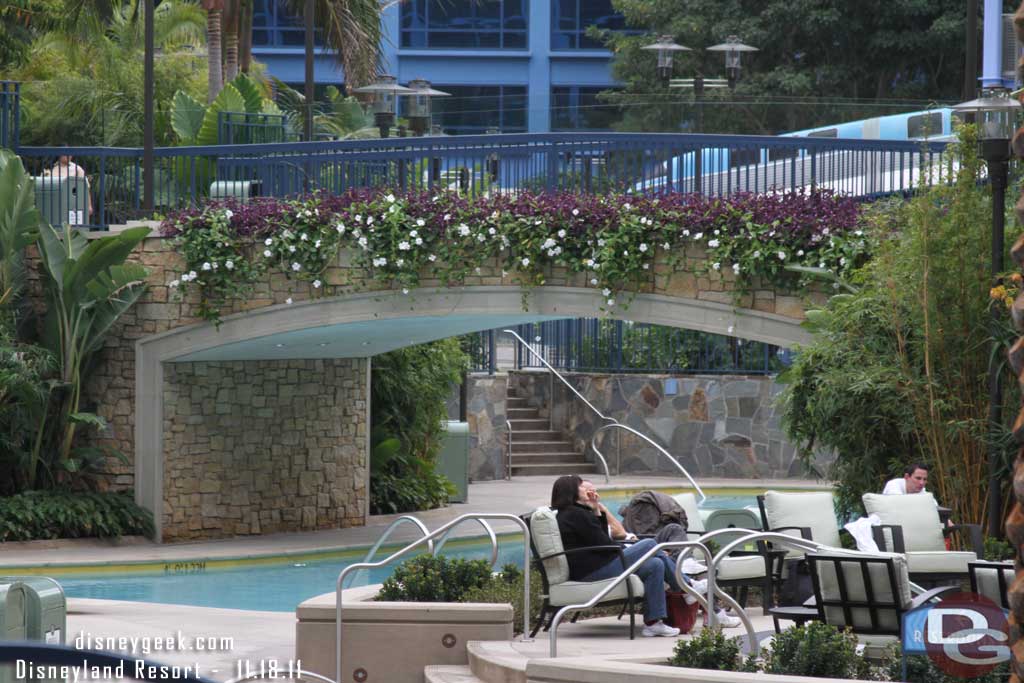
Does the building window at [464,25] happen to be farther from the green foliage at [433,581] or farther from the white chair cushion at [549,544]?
the white chair cushion at [549,544]

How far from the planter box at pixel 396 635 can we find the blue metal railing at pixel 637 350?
53.9ft

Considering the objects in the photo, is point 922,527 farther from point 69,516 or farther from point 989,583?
point 69,516

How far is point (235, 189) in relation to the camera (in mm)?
17609

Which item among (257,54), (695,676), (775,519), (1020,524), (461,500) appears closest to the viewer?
(1020,524)

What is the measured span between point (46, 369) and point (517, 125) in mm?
9267

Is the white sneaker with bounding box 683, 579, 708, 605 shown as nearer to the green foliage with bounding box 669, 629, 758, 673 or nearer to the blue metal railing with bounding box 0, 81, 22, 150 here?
the green foliage with bounding box 669, 629, 758, 673

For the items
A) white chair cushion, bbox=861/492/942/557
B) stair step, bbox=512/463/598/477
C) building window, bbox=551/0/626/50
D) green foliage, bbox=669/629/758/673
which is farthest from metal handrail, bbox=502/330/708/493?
building window, bbox=551/0/626/50

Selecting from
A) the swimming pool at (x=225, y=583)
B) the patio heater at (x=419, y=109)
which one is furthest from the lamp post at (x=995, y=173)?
the patio heater at (x=419, y=109)

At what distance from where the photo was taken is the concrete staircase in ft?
86.2

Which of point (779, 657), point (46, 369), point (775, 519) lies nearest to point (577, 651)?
point (779, 657)

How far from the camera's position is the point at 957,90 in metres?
32.6

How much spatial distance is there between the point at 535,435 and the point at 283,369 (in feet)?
27.1

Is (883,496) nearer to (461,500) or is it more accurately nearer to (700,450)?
(461,500)

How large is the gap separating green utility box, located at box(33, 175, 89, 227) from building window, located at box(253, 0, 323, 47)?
30.1 metres
